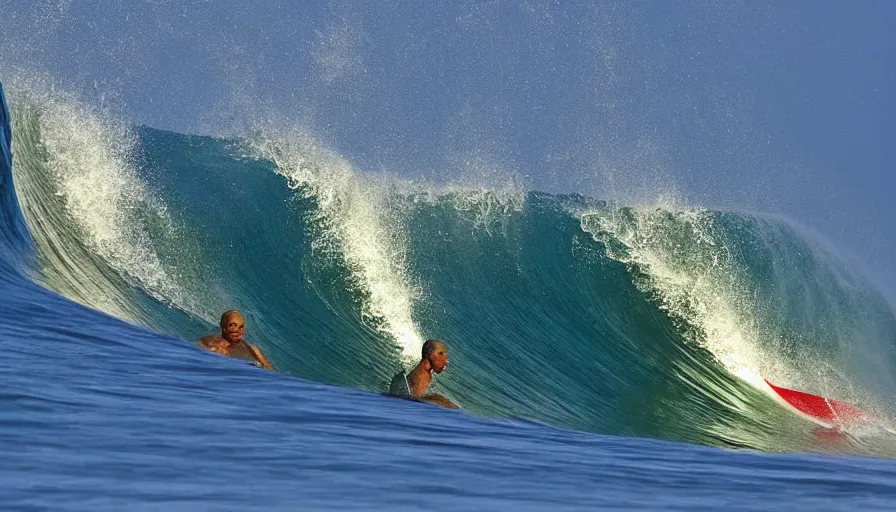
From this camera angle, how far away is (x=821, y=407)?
479 inches

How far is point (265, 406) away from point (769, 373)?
321 inches

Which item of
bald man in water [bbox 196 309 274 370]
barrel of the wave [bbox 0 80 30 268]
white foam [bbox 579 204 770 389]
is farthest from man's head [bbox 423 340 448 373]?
white foam [bbox 579 204 770 389]

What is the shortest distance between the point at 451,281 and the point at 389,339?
192cm

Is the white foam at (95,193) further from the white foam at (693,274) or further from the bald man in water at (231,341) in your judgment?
the white foam at (693,274)

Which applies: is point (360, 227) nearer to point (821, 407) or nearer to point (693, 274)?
point (693, 274)

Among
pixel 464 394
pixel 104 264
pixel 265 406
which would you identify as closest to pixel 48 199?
pixel 104 264

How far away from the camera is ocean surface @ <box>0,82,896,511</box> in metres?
4.46

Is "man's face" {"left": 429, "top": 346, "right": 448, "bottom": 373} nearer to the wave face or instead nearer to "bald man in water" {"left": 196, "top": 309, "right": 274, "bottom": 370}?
"bald man in water" {"left": 196, "top": 309, "right": 274, "bottom": 370}

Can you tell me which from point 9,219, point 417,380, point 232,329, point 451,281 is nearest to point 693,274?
point 451,281

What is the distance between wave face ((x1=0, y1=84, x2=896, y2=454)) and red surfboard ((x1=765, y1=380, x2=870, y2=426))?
0.23m

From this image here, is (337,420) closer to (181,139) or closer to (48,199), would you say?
(48,199)

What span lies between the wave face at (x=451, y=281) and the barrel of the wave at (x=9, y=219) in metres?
0.04

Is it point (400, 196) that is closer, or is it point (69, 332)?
point (69, 332)

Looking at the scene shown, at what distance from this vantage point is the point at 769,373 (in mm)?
12430
